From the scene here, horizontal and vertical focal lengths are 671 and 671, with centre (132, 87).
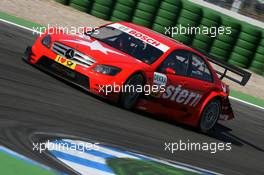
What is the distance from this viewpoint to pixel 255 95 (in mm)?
17297

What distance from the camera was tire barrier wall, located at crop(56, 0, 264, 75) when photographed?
18688 mm

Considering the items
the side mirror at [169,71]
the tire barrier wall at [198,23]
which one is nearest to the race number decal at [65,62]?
the side mirror at [169,71]

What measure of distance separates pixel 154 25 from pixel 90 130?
11.1m

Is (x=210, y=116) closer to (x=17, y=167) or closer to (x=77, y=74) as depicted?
(x=77, y=74)

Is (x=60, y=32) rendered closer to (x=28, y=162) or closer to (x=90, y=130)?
(x=90, y=130)

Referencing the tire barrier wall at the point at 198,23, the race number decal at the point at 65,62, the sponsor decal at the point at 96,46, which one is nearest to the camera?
the race number decal at the point at 65,62

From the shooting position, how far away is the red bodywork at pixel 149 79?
9695 millimetres

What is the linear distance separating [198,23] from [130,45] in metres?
8.31

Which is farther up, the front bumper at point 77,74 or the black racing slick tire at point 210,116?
the front bumper at point 77,74

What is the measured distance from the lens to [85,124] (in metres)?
8.18

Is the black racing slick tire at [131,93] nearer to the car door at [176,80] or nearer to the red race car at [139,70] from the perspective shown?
the red race car at [139,70]

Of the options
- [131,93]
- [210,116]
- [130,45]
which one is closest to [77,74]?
[131,93]

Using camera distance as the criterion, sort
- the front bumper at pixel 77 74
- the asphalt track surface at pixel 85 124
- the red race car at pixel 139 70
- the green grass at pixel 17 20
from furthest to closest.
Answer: the green grass at pixel 17 20 → the red race car at pixel 139 70 → the front bumper at pixel 77 74 → the asphalt track surface at pixel 85 124

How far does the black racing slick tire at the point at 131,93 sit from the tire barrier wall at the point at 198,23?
894 cm
